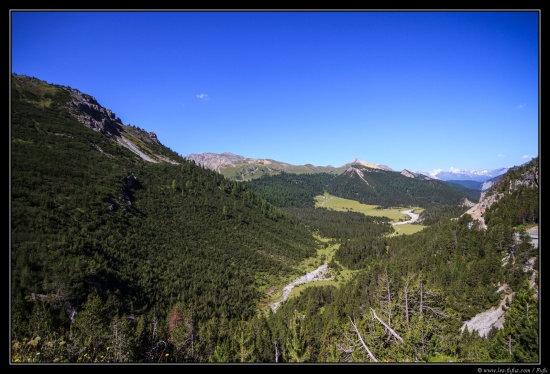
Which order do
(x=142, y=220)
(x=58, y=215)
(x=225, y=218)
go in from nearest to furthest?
(x=58, y=215) → (x=142, y=220) → (x=225, y=218)

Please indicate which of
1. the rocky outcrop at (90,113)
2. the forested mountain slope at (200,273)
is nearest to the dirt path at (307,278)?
the forested mountain slope at (200,273)

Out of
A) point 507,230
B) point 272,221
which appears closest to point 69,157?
point 272,221

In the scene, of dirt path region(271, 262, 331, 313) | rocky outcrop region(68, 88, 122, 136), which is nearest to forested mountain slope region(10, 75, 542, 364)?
dirt path region(271, 262, 331, 313)

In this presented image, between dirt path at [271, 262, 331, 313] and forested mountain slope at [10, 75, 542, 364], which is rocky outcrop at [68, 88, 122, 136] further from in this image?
dirt path at [271, 262, 331, 313]

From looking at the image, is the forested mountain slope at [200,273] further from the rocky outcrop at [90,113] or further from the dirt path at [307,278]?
the rocky outcrop at [90,113]

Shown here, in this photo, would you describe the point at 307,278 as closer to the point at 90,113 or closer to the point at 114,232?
the point at 114,232

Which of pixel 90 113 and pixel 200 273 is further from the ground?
pixel 90 113

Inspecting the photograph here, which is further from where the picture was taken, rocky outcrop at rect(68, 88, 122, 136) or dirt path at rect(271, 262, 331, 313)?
rocky outcrop at rect(68, 88, 122, 136)

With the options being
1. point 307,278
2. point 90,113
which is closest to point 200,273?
point 307,278

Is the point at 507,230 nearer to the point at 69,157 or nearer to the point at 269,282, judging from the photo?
the point at 269,282

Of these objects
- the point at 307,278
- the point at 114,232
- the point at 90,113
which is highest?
the point at 90,113
